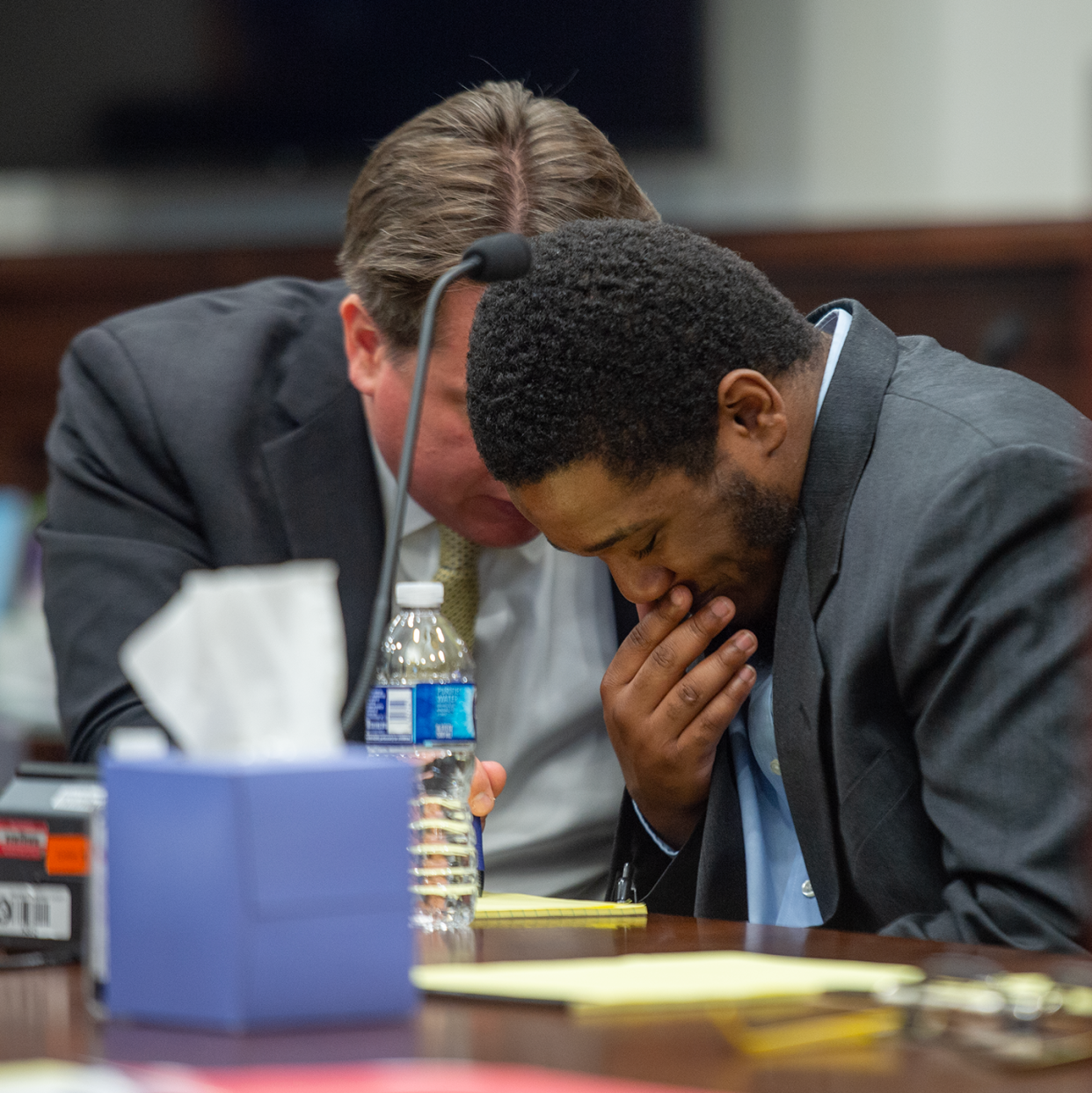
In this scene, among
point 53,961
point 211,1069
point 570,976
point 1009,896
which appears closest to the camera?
point 211,1069

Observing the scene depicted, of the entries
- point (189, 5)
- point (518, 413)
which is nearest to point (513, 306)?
point (518, 413)

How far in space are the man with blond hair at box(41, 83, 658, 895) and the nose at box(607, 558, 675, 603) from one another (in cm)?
27

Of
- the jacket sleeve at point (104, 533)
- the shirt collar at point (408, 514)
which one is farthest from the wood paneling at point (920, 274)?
the jacket sleeve at point (104, 533)

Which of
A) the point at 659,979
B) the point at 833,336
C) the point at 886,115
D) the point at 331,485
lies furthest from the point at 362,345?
the point at 886,115

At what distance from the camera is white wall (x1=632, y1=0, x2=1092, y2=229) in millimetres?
3205

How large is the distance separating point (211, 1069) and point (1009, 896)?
1.82 feet

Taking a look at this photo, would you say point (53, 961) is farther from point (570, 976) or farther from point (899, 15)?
point (899, 15)

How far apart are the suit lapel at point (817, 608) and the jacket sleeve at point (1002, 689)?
90 millimetres

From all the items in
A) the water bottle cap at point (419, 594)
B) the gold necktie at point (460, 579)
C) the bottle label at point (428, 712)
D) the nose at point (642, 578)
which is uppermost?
the water bottle cap at point (419, 594)

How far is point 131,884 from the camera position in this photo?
2.26 ft

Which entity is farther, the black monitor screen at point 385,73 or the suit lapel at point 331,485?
the black monitor screen at point 385,73

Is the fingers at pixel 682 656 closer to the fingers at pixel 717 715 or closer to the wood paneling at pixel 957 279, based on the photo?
the fingers at pixel 717 715

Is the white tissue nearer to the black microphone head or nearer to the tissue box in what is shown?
the tissue box

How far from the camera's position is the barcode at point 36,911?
878 mm
